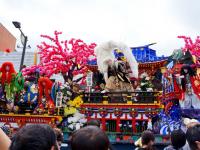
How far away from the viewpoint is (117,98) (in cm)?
1404

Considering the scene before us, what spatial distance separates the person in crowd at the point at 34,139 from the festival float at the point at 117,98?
1017cm

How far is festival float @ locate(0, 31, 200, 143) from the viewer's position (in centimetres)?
1343

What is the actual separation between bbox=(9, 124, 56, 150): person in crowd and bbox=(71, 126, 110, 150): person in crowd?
0.60 feet

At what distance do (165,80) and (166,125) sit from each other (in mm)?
2617

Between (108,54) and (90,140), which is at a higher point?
(108,54)

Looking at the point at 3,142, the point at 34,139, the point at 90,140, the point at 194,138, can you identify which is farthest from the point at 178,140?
the point at 3,142

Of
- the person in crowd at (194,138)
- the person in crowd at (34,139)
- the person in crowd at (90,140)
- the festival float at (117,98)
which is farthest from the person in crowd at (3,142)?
A: the festival float at (117,98)

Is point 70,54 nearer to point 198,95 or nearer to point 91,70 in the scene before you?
point 91,70

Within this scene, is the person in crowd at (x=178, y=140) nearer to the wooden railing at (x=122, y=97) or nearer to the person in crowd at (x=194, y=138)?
the person in crowd at (x=194, y=138)

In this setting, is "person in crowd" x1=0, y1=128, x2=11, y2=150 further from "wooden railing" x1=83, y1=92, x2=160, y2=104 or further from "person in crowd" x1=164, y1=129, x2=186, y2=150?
"wooden railing" x1=83, y1=92, x2=160, y2=104

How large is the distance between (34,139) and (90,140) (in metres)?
0.39

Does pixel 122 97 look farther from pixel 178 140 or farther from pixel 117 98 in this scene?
pixel 178 140

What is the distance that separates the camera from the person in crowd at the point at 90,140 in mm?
1975

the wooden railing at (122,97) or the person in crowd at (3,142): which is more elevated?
the wooden railing at (122,97)
